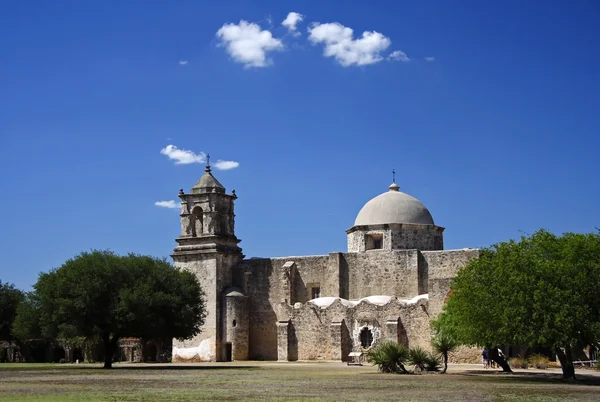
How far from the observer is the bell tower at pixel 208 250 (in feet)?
174

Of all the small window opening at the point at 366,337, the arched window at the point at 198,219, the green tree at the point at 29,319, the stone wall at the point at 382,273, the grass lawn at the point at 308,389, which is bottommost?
the grass lawn at the point at 308,389

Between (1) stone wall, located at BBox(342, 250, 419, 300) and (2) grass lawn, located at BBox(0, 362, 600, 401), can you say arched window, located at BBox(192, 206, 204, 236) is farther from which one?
(2) grass lawn, located at BBox(0, 362, 600, 401)

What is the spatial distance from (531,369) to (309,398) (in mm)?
20694

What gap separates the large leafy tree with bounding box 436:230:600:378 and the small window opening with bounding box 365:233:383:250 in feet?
79.9

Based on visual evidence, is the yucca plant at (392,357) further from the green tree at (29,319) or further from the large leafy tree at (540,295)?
the green tree at (29,319)

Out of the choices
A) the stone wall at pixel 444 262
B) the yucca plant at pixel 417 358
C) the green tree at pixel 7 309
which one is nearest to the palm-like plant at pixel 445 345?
the yucca plant at pixel 417 358

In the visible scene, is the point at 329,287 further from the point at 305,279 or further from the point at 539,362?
the point at 539,362

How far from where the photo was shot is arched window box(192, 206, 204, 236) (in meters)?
55.0

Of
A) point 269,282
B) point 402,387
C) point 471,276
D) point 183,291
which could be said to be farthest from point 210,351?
point 402,387

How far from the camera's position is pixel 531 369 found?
124 ft

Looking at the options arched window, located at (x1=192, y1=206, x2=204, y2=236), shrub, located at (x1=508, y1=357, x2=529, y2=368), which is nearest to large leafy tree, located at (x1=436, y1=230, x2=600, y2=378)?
shrub, located at (x1=508, y1=357, x2=529, y2=368)

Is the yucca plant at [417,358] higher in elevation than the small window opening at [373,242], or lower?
lower

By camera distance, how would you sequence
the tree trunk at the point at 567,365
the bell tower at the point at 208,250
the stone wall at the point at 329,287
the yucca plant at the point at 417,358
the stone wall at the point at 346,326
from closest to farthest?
the tree trunk at the point at 567,365, the yucca plant at the point at 417,358, the stone wall at the point at 346,326, the stone wall at the point at 329,287, the bell tower at the point at 208,250

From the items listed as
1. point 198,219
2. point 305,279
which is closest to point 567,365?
point 305,279
